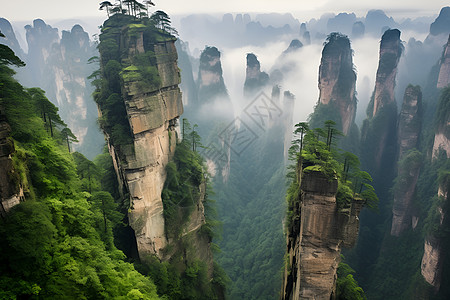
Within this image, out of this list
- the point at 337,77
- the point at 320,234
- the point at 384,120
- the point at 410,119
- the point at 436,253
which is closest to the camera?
the point at 320,234

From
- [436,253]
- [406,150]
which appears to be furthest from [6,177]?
[406,150]

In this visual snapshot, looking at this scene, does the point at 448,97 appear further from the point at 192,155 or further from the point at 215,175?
the point at 215,175

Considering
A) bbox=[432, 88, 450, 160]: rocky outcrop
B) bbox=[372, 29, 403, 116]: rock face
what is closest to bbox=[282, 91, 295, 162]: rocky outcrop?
bbox=[372, 29, 403, 116]: rock face

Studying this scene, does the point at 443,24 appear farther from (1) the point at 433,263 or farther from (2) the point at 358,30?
(1) the point at 433,263

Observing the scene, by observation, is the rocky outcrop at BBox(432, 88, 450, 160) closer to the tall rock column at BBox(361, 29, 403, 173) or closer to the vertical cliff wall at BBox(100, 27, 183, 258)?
the tall rock column at BBox(361, 29, 403, 173)

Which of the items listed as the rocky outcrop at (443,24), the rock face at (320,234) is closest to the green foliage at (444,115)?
the rock face at (320,234)

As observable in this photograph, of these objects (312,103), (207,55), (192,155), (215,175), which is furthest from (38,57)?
(192,155)
